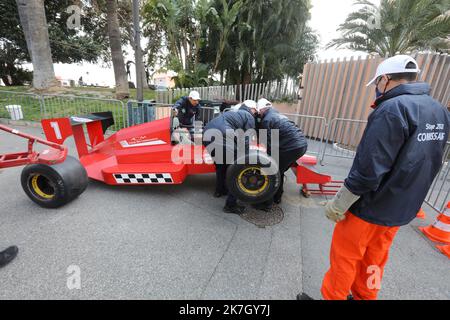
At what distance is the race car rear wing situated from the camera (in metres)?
3.37

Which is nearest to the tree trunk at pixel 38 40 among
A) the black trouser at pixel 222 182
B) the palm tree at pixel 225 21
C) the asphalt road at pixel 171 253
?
the palm tree at pixel 225 21

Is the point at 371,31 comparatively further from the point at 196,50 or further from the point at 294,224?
the point at 294,224

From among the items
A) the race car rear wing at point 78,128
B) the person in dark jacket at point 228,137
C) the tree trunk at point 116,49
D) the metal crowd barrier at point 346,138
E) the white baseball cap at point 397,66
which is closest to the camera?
the white baseball cap at point 397,66

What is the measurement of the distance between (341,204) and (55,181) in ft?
9.75

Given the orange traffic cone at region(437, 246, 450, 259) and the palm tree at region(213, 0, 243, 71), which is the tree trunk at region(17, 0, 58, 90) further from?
the orange traffic cone at region(437, 246, 450, 259)

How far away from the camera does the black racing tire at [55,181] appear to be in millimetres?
2703

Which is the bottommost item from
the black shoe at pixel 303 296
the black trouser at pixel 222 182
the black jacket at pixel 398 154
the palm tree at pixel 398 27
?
the black shoe at pixel 303 296

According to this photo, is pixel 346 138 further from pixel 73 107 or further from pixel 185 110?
pixel 73 107

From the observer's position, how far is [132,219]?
2.79 meters

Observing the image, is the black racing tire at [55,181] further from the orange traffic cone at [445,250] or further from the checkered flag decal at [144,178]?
the orange traffic cone at [445,250]

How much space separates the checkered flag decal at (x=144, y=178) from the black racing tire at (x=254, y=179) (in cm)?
93

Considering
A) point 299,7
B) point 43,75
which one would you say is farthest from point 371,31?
point 43,75

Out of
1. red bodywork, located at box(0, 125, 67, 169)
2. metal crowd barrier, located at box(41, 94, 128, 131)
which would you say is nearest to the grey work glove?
red bodywork, located at box(0, 125, 67, 169)

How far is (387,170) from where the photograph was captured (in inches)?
53.6
